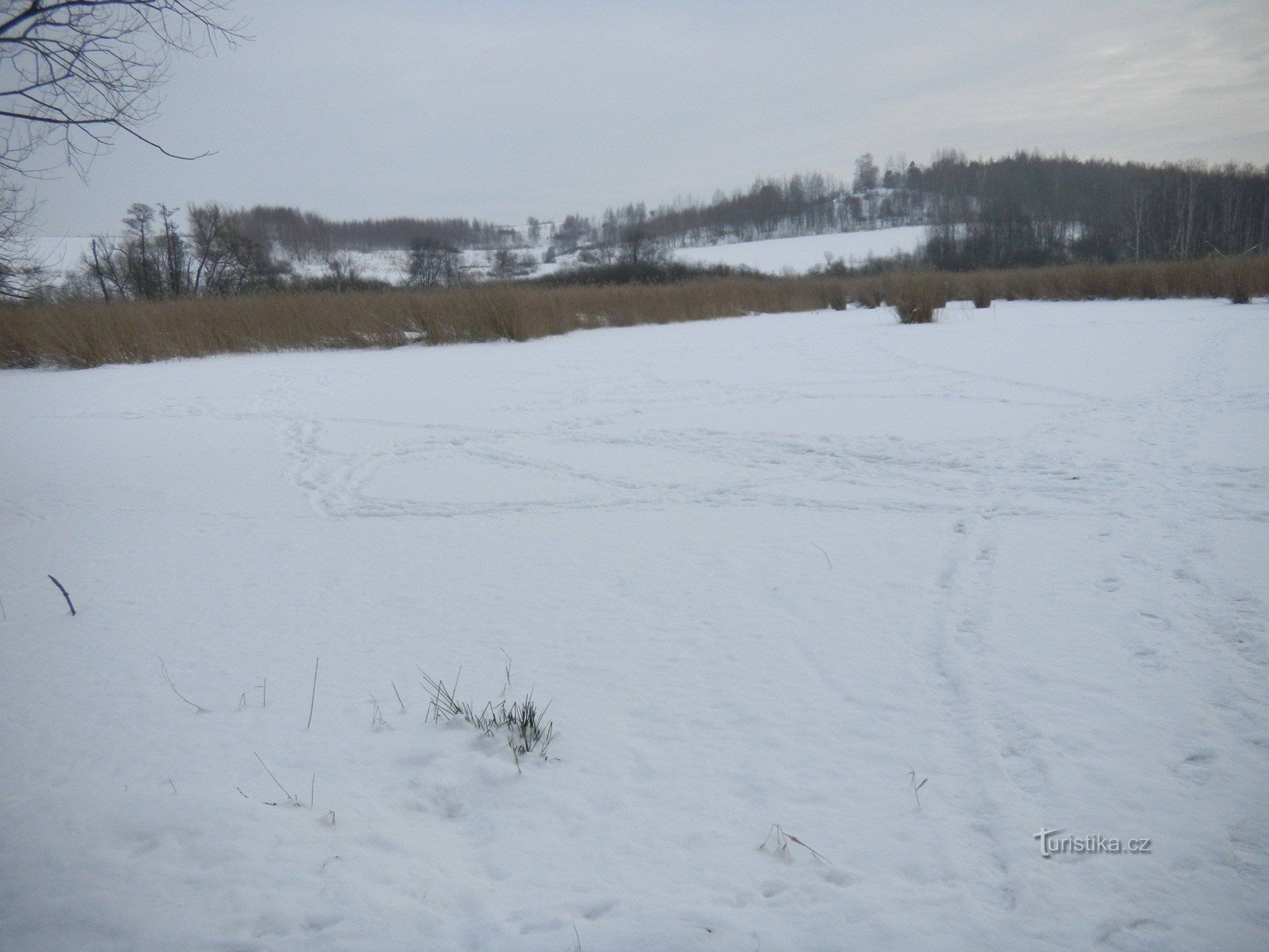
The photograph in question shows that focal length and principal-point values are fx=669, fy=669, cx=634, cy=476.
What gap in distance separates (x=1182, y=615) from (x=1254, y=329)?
9755 mm

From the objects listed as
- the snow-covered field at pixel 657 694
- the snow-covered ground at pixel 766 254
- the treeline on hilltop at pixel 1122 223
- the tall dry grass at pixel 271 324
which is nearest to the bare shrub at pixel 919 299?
the tall dry grass at pixel 271 324

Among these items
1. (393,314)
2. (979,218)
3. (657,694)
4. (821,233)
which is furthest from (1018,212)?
(657,694)

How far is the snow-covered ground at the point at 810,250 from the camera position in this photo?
43344 millimetres

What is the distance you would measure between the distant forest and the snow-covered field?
23.6m

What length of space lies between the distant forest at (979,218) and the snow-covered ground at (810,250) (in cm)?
272

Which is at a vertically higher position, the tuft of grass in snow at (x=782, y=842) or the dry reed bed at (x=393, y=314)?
the dry reed bed at (x=393, y=314)

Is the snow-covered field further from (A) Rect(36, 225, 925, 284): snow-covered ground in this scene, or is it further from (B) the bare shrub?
(A) Rect(36, 225, 925, 284): snow-covered ground

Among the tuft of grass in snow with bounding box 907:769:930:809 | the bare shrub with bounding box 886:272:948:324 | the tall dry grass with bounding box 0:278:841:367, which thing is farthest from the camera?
the bare shrub with bounding box 886:272:948:324

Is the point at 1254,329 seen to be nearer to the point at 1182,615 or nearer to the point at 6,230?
the point at 1182,615

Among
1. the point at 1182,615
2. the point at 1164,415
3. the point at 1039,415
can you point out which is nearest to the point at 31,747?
the point at 1182,615

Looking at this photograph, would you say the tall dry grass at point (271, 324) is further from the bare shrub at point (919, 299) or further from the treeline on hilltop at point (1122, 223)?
the treeline on hilltop at point (1122, 223)

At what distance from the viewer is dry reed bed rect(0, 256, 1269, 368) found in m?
11.5

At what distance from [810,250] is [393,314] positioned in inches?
1673

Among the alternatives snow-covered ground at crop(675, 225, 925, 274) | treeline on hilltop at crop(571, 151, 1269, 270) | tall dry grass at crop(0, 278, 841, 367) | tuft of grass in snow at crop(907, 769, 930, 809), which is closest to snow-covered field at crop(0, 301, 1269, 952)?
tuft of grass in snow at crop(907, 769, 930, 809)
